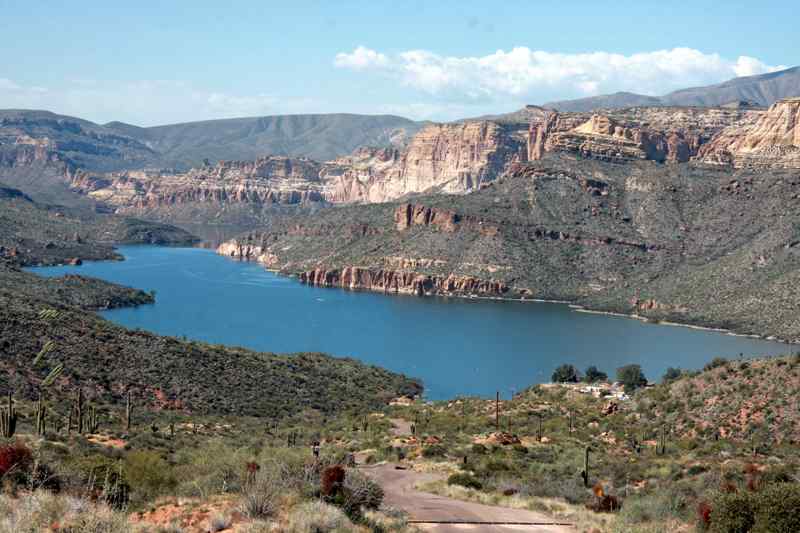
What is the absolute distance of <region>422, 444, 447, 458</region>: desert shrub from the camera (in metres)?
40.1

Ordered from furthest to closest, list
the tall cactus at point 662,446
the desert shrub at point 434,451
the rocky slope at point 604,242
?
1. the rocky slope at point 604,242
2. the tall cactus at point 662,446
3. the desert shrub at point 434,451

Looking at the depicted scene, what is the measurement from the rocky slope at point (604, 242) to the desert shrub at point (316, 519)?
386ft

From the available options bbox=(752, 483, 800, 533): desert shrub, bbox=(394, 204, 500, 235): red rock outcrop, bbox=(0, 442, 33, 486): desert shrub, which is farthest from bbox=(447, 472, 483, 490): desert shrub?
→ bbox=(394, 204, 500, 235): red rock outcrop

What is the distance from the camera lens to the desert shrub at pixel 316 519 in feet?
61.7

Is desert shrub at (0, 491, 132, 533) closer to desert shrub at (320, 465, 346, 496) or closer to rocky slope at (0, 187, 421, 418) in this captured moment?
desert shrub at (320, 465, 346, 496)

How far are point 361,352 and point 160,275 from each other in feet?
314

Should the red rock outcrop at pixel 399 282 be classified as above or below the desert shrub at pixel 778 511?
below

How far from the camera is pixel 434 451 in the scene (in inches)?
1588

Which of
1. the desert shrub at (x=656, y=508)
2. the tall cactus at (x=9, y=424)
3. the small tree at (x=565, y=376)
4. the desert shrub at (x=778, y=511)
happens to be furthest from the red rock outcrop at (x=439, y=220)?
the desert shrub at (x=778, y=511)

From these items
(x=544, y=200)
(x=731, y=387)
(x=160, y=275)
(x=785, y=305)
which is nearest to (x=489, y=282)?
(x=544, y=200)

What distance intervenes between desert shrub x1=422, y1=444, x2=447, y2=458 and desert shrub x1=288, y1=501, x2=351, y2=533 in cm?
2002

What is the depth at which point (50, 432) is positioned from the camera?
3681cm

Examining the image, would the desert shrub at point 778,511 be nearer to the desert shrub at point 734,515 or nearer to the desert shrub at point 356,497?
the desert shrub at point 734,515

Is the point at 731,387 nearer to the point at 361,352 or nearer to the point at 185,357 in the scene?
the point at 185,357
